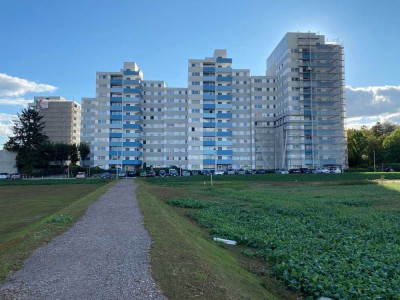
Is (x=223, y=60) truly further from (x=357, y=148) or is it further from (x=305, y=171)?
(x=357, y=148)

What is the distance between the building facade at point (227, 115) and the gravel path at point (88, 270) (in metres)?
106

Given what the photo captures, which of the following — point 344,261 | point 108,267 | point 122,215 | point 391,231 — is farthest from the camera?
point 122,215

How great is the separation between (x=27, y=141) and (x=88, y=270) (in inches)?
3968

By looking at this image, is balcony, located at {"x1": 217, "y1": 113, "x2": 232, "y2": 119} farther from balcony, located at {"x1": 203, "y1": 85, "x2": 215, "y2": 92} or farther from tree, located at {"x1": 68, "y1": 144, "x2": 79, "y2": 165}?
tree, located at {"x1": 68, "y1": 144, "x2": 79, "y2": 165}

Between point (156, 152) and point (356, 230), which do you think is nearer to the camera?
point (356, 230)

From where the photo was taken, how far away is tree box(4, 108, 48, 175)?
93.4 m

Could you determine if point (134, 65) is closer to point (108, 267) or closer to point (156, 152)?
point (156, 152)

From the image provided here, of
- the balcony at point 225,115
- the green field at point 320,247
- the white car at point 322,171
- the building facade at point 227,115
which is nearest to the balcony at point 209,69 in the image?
the building facade at point 227,115

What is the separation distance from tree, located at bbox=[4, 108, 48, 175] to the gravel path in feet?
299

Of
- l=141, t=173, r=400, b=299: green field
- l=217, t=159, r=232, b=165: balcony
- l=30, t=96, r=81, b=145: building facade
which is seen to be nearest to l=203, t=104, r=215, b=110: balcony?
l=217, t=159, r=232, b=165: balcony

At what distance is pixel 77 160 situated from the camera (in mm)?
127188

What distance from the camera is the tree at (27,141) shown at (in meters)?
93.4

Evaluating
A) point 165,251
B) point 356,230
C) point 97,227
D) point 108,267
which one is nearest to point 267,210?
point 356,230

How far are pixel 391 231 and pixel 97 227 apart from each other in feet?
43.2
